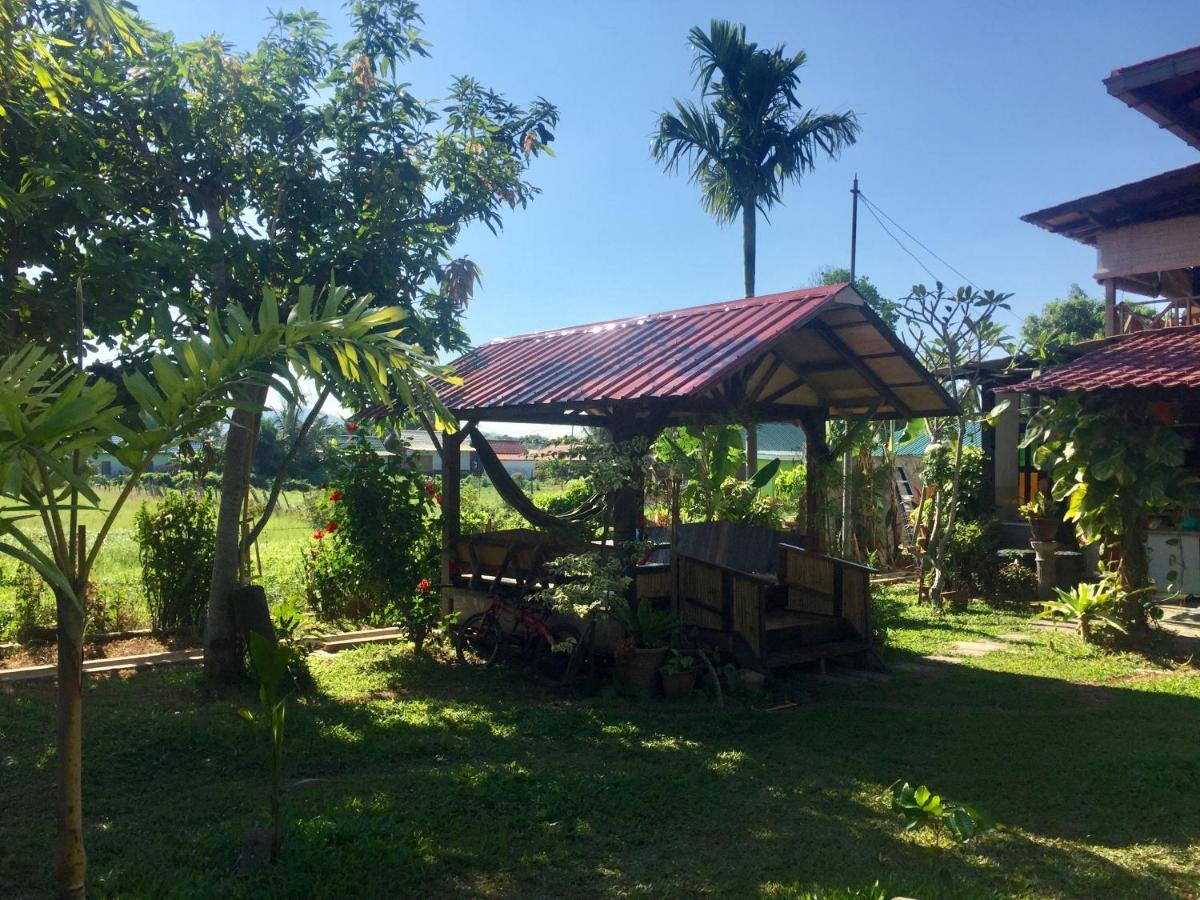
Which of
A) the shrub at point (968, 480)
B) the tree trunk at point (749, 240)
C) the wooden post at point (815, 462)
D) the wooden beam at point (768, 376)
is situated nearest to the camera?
the wooden beam at point (768, 376)

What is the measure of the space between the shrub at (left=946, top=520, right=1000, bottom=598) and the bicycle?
7.17 meters

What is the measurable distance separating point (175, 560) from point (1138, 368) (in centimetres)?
1033

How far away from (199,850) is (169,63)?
6.22 meters

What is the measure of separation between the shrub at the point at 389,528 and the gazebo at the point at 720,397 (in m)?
→ 0.34

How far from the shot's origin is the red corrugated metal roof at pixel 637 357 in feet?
25.3

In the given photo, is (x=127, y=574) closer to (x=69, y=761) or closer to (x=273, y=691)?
(x=273, y=691)

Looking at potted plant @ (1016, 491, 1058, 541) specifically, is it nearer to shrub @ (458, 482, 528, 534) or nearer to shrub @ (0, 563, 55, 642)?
shrub @ (458, 482, 528, 534)

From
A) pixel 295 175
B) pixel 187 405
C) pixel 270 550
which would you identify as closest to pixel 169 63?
pixel 295 175

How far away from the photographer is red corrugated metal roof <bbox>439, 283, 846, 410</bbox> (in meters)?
7.71

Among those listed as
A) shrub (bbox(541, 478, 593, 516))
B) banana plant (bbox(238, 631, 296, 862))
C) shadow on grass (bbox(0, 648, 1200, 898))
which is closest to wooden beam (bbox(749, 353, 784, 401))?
shrub (bbox(541, 478, 593, 516))

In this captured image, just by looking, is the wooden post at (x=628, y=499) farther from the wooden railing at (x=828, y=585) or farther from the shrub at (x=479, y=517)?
the shrub at (x=479, y=517)

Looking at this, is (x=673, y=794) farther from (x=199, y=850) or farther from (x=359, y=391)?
(x=359, y=391)

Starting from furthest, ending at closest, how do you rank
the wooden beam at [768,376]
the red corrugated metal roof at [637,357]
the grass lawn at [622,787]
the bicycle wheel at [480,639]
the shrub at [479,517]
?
the shrub at [479,517] → the wooden beam at [768,376] → the bicycle wheel at [480,639] → the red corrugated metal roof at [637,357] → the grass lawn at [622,787]

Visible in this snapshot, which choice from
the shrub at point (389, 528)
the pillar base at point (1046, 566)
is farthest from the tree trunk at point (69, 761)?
the pillar base at point (1046, 566)
